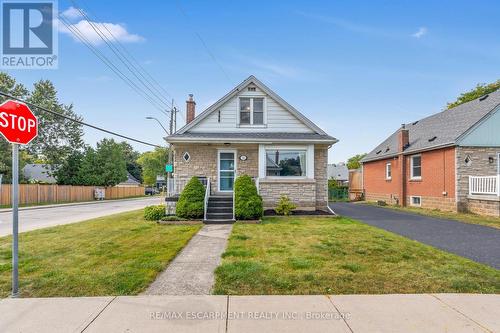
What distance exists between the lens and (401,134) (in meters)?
19.1

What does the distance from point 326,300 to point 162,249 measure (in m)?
4.19

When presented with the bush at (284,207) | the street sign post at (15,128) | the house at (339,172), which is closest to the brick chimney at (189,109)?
the bush at (284,207)

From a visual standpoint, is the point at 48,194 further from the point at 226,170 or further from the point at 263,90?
the point at 263,90

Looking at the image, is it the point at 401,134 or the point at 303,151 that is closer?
the point at 303,151

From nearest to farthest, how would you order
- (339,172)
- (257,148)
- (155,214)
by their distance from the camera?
1. (155,214)
2. (257,148)
3. (339,172)

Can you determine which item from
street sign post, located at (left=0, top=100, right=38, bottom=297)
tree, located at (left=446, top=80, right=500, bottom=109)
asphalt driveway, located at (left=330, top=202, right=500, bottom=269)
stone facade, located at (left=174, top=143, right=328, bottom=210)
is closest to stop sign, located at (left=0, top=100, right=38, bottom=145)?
street sign post, located at (left=0, top=100, right=38, bottom=297)

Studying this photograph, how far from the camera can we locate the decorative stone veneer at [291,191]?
12969 millimetres

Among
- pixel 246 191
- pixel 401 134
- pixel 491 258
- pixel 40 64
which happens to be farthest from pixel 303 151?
pixel 40 64

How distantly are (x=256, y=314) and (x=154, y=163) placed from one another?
72098 mm

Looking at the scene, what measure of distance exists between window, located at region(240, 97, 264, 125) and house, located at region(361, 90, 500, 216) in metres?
9.97

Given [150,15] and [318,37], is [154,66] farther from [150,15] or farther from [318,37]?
[318,37]

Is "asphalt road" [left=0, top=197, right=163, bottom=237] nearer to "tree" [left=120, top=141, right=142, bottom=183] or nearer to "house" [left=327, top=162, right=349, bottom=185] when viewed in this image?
"house" [left=327, top=162, right=349, bottom=185]

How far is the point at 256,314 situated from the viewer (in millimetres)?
3451

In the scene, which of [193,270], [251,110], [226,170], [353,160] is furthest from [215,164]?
[353,160]
